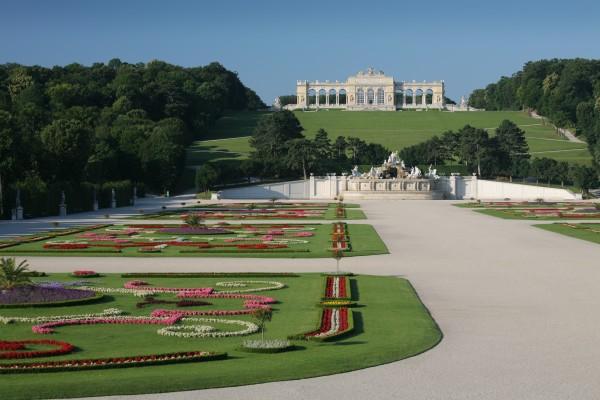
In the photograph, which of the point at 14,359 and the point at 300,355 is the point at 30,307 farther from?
the point at 300,355

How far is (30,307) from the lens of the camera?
13414 mm

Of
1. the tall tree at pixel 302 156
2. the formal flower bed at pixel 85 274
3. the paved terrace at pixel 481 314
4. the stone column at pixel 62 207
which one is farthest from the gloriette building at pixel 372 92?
the formal flower bed at pixel 85 274

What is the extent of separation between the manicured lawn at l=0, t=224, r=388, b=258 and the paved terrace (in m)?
0.94

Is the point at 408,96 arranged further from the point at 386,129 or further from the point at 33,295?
the point at 33,295

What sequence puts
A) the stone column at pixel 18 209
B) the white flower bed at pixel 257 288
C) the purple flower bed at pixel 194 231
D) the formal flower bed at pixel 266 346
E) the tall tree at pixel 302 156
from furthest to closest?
the tall tree at pixel 302 156, the stone column at pixel 18 209, the purple flower bed at pixel 194 231, the white flower bed at pixel 257 288, the formal flower bed at pixel 266 346

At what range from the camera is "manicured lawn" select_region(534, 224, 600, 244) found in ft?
92.3

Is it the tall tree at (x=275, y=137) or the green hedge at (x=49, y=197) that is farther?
the tall tree at (x=275, y=137)

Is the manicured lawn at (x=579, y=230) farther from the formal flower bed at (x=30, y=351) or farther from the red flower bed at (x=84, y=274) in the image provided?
the formal flower bed at (x=30, y=351)

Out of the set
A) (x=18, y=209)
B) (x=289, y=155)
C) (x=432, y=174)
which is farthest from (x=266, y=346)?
(x=289, y=155)

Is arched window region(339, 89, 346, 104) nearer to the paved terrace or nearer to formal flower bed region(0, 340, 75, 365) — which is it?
the paved terrace

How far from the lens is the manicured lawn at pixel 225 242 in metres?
22.8

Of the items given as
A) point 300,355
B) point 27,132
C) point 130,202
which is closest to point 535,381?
point 300,355

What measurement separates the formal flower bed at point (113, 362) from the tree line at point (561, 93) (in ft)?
246

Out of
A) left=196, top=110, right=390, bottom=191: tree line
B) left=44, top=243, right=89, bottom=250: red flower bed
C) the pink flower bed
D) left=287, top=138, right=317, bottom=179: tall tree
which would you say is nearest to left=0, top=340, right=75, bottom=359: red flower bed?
the pink flower bed
